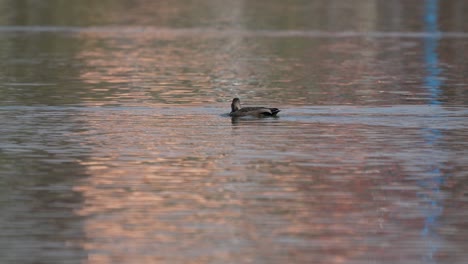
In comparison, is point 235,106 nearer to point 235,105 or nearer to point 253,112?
point 235,105

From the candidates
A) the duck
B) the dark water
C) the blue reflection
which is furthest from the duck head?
the blue reflection

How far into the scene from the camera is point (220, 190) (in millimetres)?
22391

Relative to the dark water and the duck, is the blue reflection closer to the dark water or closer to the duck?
the dark water

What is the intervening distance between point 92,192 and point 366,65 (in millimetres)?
28471

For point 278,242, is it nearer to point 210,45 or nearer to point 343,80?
point 343,80

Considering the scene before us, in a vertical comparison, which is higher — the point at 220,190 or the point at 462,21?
the point at 220,190

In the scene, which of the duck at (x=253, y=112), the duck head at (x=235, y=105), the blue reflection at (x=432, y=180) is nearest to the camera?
the blue reflection at (x=432, y=180)

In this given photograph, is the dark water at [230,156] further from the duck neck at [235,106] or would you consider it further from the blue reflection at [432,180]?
the duck neck at [235,106]

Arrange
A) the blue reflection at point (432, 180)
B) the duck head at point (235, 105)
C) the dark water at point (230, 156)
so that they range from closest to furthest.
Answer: the dark water at point (230, 156) → the blue reflection at point (432, 180) → the duck head at point (235, 105)

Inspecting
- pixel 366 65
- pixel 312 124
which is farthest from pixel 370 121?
pixel 366 65

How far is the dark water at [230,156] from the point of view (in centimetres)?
1859

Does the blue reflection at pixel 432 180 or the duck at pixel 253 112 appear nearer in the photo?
the blue reflection at pixel 432 180

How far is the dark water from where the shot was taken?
61.0 ft

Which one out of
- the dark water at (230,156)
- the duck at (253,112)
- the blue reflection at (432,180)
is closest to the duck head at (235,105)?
the duck at (253,112)
